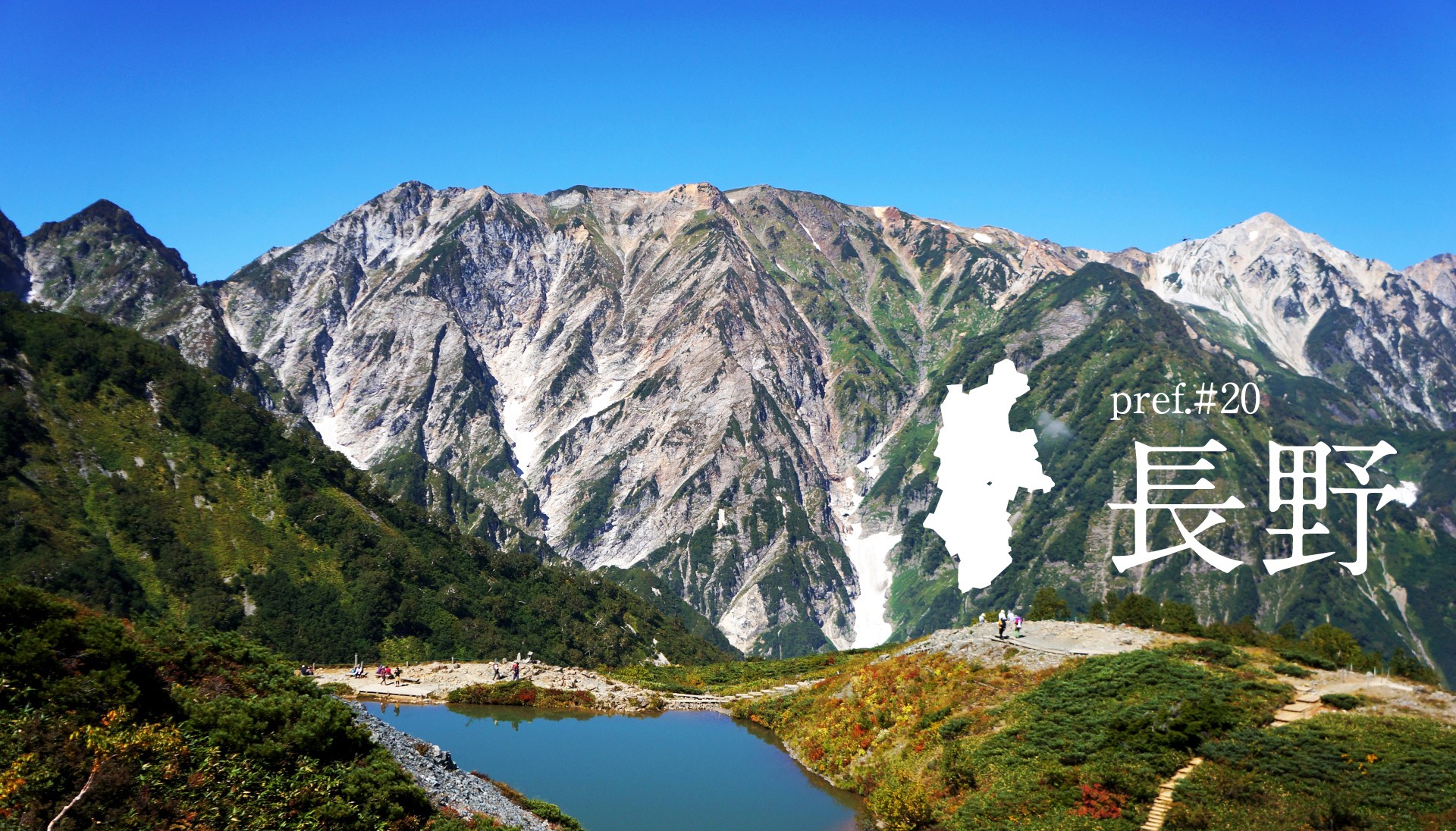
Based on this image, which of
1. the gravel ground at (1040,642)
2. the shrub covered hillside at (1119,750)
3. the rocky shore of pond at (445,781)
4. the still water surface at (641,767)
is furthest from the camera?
the gravel ground at (1040,642)

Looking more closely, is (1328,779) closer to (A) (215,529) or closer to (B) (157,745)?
(B) (157,745)

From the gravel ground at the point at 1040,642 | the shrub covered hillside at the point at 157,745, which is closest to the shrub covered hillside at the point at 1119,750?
the gravel ground at the point at 1040,642

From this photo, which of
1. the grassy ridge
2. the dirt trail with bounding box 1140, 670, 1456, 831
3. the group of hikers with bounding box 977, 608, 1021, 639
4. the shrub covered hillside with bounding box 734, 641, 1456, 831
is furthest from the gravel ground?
A: the grassy ridge

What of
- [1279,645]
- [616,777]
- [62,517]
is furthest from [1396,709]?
[62,517]

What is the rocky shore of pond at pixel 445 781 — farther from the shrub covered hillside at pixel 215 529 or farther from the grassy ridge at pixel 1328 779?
the shrub covered hillside at pixel 215 529

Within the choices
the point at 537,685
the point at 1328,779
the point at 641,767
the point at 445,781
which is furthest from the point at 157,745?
the point at 537,685

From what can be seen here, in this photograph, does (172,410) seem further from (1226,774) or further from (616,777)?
(1226,774)

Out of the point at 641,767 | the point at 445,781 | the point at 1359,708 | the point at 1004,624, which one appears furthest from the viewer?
the point at 1004,624
